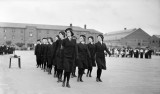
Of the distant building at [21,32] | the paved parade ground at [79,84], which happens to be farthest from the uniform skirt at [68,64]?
the distant building at [21,32]

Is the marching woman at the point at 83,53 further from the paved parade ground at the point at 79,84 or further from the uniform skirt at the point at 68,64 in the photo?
the uniform skirt at the point at 68,64

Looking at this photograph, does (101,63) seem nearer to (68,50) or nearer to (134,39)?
(68,50)

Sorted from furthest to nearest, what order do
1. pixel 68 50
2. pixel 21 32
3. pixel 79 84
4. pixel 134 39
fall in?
pixel 134 39 < pixel 21 32 < pixel 79 84 < pixel 68 50

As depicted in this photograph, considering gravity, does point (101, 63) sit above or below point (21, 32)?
below

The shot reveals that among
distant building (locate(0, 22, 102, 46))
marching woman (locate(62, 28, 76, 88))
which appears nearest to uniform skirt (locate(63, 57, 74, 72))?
marching woman (locate(62, 28, 76, 88))

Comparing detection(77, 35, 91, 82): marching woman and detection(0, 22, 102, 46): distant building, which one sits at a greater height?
detection(0, 22, 102, 46): distant building

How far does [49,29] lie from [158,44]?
42480 millimetres

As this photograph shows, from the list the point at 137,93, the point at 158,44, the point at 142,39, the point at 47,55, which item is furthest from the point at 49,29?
the point at 137,93

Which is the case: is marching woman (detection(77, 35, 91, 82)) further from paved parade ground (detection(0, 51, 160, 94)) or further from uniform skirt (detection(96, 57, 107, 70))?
paved parade ground (detection(0, 51, 160, 94))

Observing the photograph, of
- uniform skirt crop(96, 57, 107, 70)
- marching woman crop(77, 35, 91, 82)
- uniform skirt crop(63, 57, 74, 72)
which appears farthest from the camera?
marching woman crop(77, 35, 91, 82)

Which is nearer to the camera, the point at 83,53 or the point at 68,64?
the point at 68,64

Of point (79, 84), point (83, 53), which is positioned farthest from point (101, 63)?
point (79, 84)

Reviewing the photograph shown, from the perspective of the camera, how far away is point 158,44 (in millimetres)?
93062

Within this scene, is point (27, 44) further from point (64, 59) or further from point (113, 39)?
point (64, 59)
